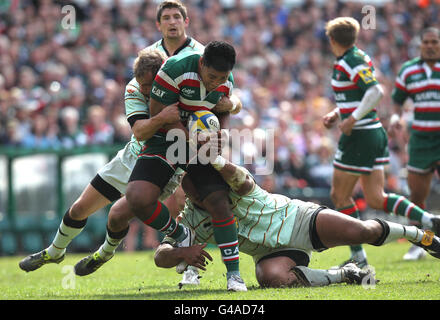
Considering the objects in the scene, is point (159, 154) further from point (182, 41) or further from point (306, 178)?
point (306, 178)

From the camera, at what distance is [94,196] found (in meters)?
6.71

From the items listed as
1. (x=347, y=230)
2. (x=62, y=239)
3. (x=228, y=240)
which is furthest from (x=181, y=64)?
(x=62, y=239)

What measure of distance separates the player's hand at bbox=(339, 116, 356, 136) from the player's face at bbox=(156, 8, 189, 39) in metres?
1.91

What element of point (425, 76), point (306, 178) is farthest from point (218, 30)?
point (425, 76)

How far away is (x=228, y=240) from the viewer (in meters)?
5.40

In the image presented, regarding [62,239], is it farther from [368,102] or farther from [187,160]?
[368,102]

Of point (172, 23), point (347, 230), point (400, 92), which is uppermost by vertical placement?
point (172, 23)

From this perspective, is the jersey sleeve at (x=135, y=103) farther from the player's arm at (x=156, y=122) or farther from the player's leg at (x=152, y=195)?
the player's leg at (x=152, y=195)

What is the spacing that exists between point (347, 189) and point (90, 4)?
397 inches

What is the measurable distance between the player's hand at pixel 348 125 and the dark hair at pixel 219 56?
89.4 inches

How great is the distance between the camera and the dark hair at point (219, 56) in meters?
5.30

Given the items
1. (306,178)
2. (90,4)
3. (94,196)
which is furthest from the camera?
(90,4)

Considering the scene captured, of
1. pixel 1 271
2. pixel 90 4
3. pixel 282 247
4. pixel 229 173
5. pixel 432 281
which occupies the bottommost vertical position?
pixel 1 271

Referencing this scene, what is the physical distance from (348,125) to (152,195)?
262 cm
